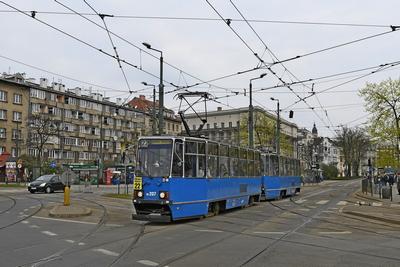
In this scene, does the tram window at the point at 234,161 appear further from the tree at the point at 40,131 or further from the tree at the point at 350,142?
the tree at the point at 350,142

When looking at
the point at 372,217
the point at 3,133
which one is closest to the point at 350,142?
the point at 3,133

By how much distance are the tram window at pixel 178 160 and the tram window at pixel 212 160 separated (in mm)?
2088

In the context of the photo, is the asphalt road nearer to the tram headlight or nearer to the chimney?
the tram headlight

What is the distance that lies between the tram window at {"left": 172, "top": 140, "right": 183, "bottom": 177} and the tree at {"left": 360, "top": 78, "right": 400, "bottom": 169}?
1018 inches

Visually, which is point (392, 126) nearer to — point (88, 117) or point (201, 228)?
point (201, 228)

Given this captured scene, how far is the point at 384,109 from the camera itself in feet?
130

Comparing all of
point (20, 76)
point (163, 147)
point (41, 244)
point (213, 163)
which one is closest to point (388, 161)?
point (213, 163)

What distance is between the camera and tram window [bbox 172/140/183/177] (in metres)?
17.1

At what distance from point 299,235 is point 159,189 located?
498 centimetres

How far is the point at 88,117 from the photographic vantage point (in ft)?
320

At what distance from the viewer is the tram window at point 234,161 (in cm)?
2220

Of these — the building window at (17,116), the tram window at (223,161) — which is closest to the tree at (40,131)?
the building window at (17,116)

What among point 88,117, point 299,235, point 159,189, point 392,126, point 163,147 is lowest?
point 299,235

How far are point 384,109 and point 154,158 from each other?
91.0ft
